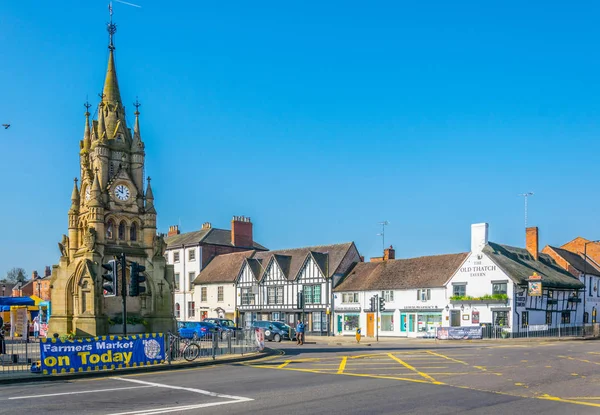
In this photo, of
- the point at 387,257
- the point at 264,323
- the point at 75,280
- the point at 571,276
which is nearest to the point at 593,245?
the point at 571,276

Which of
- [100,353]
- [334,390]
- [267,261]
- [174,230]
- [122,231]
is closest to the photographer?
[334,390]

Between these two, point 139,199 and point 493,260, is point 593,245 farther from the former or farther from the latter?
point 139,199

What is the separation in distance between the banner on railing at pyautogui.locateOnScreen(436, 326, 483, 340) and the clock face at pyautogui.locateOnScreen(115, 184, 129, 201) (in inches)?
1074

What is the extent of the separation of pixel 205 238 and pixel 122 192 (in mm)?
39760

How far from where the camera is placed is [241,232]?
76.6 metres

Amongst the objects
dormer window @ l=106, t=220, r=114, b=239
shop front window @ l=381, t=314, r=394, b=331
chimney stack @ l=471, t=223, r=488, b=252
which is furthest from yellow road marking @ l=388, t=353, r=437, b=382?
shop front window @ l=381, t=314, r=394, b=331

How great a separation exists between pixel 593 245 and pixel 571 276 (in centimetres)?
1477

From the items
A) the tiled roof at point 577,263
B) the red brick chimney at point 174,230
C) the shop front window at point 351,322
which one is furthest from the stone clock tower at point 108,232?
the red brick chimney at point 174,230

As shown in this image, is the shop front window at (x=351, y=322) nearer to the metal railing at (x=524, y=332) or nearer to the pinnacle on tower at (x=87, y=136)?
the metal railing at (x=524, y=332)

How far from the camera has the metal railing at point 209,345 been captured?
2491 cm

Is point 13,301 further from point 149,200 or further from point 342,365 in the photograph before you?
point 342,365

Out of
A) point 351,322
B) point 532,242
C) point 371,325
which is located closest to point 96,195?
point 371,325

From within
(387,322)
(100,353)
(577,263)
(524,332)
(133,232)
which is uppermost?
(133,232)

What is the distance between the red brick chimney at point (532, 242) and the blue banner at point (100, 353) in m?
43.3
